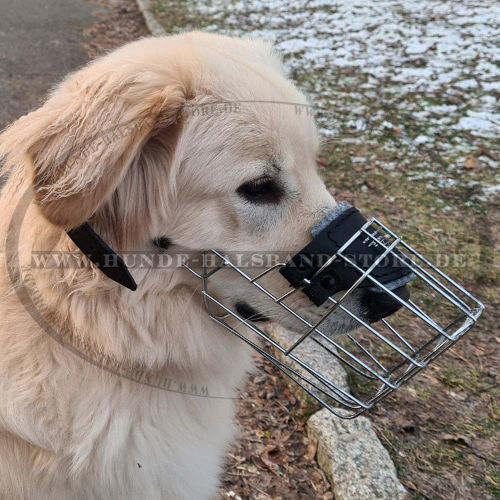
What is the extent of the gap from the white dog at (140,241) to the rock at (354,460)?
952mm

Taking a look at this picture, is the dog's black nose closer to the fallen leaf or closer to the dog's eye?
the dog's eye

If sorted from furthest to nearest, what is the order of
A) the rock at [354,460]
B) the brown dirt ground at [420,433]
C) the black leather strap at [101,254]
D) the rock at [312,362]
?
the rock at [312,362] → the brown dirt ground at [420,433] → the rock at [354,460] → the black leather strap at [101,254]

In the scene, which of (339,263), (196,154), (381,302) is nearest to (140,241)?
(196,154)

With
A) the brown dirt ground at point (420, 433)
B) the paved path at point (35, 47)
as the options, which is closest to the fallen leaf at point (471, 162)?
the brown dirt ground at point (420, 433)

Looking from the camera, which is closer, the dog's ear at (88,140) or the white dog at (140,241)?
the dog's ear at (88,140)

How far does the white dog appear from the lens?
1.61 m

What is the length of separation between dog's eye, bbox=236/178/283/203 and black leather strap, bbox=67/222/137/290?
1.42 feet

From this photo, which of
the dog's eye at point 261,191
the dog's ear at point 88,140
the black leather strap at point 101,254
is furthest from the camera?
the dog's eye at point 261,191

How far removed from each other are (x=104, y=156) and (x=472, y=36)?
6.05m

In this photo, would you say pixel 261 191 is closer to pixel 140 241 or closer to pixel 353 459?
pixel 140 241

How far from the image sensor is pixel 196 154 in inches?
65.1

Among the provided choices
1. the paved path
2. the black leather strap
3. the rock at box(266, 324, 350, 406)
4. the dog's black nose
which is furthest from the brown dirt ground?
the paved path

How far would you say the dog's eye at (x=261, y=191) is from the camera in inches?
65.0

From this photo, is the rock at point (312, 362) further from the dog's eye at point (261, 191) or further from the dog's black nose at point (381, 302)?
the dog's eye at point (261, 191)
